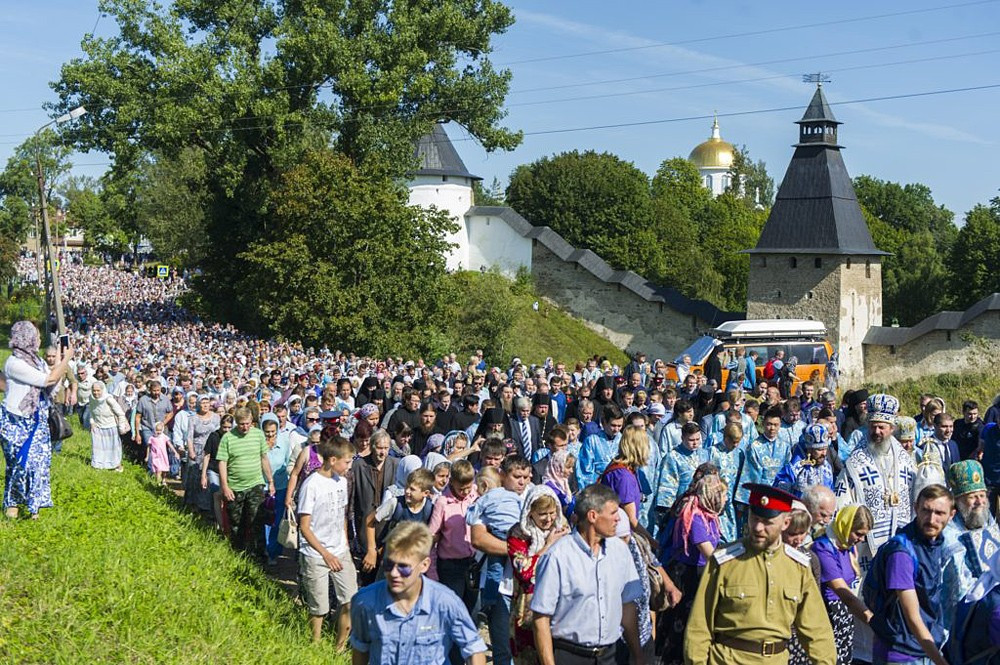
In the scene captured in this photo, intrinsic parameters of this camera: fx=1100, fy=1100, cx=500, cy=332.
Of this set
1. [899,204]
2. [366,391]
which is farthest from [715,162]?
[366,391]

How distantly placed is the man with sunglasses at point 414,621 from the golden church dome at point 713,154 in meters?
140

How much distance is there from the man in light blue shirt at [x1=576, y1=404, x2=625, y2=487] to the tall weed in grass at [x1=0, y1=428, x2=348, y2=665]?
9.43 feet

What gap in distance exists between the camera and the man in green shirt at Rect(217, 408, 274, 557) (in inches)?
422

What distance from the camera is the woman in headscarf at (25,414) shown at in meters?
8.43

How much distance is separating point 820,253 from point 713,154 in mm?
95968

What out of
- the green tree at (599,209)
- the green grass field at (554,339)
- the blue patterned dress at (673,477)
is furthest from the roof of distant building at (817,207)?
the blue patterned dress at (673,477)

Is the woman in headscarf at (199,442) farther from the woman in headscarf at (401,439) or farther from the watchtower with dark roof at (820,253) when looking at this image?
the watchtower with dark roof at (820,253)

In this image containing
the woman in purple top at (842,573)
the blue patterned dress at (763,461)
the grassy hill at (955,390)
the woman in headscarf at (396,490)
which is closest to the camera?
the woman in purple top at (842,573)

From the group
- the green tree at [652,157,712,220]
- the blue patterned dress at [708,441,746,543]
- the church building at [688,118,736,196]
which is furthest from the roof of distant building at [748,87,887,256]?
the church building at [688,118,736,196]

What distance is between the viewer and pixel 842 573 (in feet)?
21.1

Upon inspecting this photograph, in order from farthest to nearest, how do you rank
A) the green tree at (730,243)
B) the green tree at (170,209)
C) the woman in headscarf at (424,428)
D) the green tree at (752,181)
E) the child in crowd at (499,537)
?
the green tree at (752,181)
the green tree at (730,243)
the green tree at (170,209)
the woman in headscarf at (424,428)
the child in crowd at (499,537)

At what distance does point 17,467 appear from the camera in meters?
8.83

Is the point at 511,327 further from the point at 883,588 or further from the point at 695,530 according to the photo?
the point at 883,588

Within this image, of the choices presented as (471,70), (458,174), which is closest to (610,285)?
(458,174)
